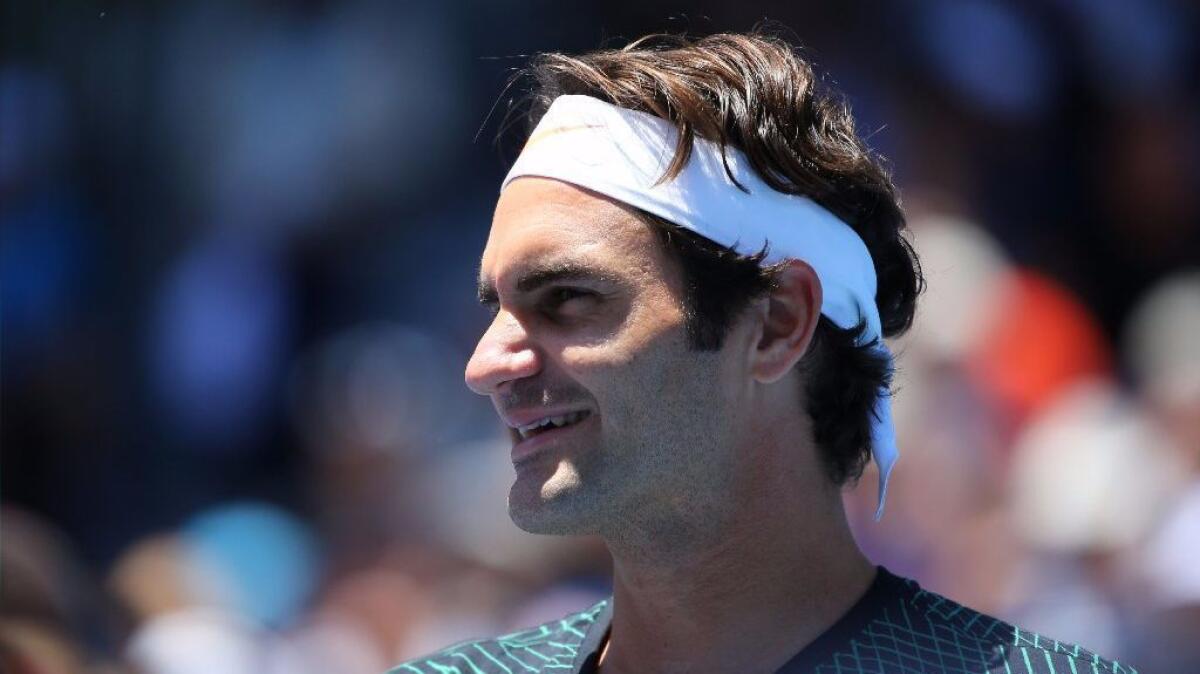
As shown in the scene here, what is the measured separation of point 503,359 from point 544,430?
13cm

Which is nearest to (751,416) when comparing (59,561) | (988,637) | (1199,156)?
(988,637)

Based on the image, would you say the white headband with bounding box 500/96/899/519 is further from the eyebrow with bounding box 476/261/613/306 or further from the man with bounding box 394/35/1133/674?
the eyebrow with bounding box 476/261/613/306

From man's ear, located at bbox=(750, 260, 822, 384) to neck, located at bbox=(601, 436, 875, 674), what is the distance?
6.3 inches

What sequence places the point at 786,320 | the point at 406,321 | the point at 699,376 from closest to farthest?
the point at 699,376, the point at 786,320, the point at 406,321

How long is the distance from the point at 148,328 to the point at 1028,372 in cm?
302

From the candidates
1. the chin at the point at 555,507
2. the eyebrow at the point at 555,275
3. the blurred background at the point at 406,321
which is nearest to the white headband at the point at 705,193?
the eyebrow at the point at 555,275

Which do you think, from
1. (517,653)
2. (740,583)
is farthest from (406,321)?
(740,583)

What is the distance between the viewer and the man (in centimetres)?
230

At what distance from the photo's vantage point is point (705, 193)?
7.83 ft

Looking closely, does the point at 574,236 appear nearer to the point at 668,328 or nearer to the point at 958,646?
the point at 668,328

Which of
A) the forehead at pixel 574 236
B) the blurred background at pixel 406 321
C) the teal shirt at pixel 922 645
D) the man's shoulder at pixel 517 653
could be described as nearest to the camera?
the teal shirt at pixel 922 645

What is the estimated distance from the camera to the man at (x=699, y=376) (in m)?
2.30

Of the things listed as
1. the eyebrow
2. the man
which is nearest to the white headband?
the man

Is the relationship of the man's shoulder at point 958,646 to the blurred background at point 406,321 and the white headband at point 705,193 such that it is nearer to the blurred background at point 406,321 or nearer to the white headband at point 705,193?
the white headband at point 705,193
